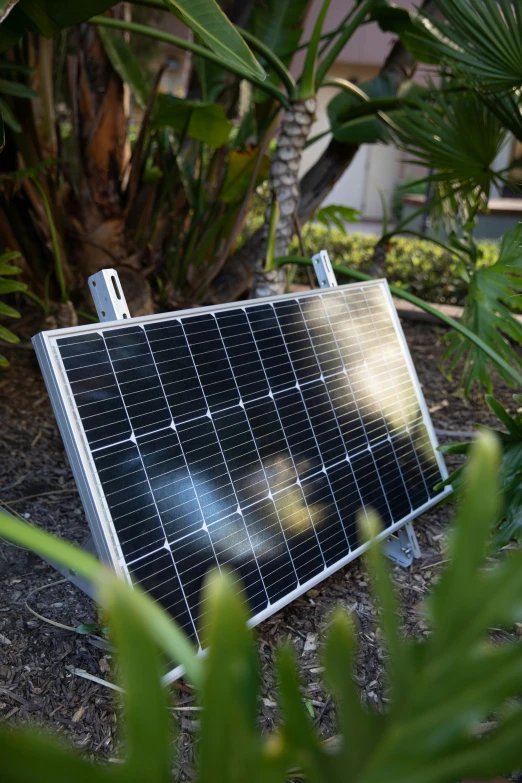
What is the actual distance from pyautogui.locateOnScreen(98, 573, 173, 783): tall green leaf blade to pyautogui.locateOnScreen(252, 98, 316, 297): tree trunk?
110 inches

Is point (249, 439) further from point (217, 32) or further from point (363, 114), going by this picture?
point (363, 114)

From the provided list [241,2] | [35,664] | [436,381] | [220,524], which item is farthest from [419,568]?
[241,2]

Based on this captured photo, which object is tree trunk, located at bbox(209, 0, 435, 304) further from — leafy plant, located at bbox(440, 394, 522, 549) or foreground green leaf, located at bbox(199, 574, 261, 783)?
foreground green leaf, located at bbox(199, 574, 261, 783)

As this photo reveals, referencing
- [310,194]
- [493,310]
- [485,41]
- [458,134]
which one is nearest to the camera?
[485,41]

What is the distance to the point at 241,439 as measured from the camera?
6.52 ft

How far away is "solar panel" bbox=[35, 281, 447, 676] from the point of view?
1.65 m

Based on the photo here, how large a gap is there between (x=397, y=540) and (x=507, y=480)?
0.73 metres

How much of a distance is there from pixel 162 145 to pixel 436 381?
250 centimetres

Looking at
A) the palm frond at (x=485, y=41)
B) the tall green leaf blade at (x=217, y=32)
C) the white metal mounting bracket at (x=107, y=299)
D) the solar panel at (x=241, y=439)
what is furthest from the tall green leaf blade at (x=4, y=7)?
the palm frond at (x=485, y=41)

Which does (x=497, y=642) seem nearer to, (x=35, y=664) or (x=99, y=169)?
(x=35, y=664)

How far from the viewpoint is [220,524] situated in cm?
186

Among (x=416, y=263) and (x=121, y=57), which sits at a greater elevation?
(x=121, y=57)

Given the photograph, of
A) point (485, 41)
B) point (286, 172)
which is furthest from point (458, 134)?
point (286, 172)

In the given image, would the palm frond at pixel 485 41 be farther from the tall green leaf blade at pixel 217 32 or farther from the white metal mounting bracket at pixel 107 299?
the white metal mounting bracket at pixel 107 299
